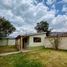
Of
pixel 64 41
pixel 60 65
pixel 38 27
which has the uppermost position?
pixel 38 27

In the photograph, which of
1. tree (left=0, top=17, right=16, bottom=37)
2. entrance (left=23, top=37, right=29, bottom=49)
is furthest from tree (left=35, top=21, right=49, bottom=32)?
entrance (left=23, top=37, right=29, bottom=49)

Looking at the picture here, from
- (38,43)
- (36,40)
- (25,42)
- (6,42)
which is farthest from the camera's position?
(6,42)

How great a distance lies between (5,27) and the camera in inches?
1902

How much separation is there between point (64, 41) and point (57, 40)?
1.31 m

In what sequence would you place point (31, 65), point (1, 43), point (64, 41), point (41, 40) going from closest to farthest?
point (31, 65) < point (64, 41) < point (41, 40) < point (1, 43)

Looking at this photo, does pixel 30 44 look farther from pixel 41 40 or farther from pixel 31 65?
pixel 31 65

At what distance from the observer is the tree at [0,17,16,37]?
154 ft

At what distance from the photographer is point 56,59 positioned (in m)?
18.8

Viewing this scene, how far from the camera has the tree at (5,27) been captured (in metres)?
46.9

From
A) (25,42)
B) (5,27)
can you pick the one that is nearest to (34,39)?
(25,42)

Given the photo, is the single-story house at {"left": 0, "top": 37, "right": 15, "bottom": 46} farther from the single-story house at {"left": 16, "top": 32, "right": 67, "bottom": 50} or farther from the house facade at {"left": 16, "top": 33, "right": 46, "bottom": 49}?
the house facade at {"left": 16, "top": 33, "right": 46, "bottom": 49}

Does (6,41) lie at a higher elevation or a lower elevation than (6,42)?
higher

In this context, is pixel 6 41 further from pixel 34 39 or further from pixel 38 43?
pixel 38 43

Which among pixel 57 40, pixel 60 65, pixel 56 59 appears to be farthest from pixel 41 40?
pixel 60 65
